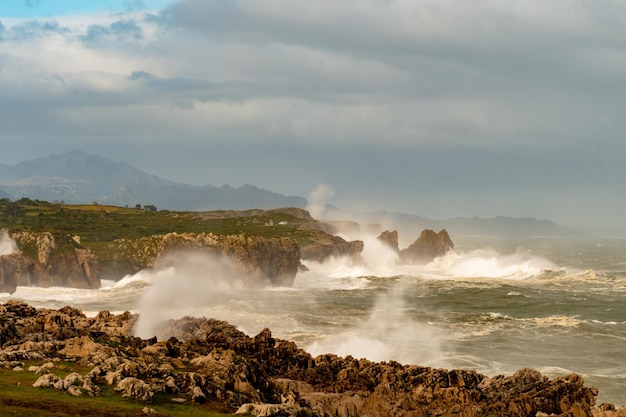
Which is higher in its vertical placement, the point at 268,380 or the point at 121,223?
the point at 121,223

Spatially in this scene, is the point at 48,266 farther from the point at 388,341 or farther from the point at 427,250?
the point at 427,250

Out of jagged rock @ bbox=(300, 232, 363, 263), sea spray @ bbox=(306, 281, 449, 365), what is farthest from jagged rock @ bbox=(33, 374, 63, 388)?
jagged rock @ bbox=(300, 232, 363, 263)

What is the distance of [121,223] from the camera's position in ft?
515

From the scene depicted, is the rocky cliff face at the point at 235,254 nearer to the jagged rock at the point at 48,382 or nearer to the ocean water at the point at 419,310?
the ocean water at the point at 419,310

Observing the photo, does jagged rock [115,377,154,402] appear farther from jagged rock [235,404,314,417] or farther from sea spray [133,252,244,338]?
sea spray [133,252,244,338]

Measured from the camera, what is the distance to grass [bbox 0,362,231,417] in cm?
2427

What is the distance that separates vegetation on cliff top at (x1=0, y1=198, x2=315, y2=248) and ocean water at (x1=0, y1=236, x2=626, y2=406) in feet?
80.4

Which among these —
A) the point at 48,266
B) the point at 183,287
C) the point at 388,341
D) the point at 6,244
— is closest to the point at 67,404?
the point at 388,341

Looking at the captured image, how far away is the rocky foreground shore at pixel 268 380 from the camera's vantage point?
1155 inches

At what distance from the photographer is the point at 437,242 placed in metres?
160

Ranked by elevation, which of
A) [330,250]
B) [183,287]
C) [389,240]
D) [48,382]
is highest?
[389,240]

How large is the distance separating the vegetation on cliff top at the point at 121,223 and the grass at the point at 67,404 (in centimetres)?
9702

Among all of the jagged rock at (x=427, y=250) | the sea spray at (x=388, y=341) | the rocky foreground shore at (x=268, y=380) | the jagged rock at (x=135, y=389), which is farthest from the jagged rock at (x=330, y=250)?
the jagged rock at (x=135, y=389)

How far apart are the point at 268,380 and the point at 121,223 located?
424 ft
